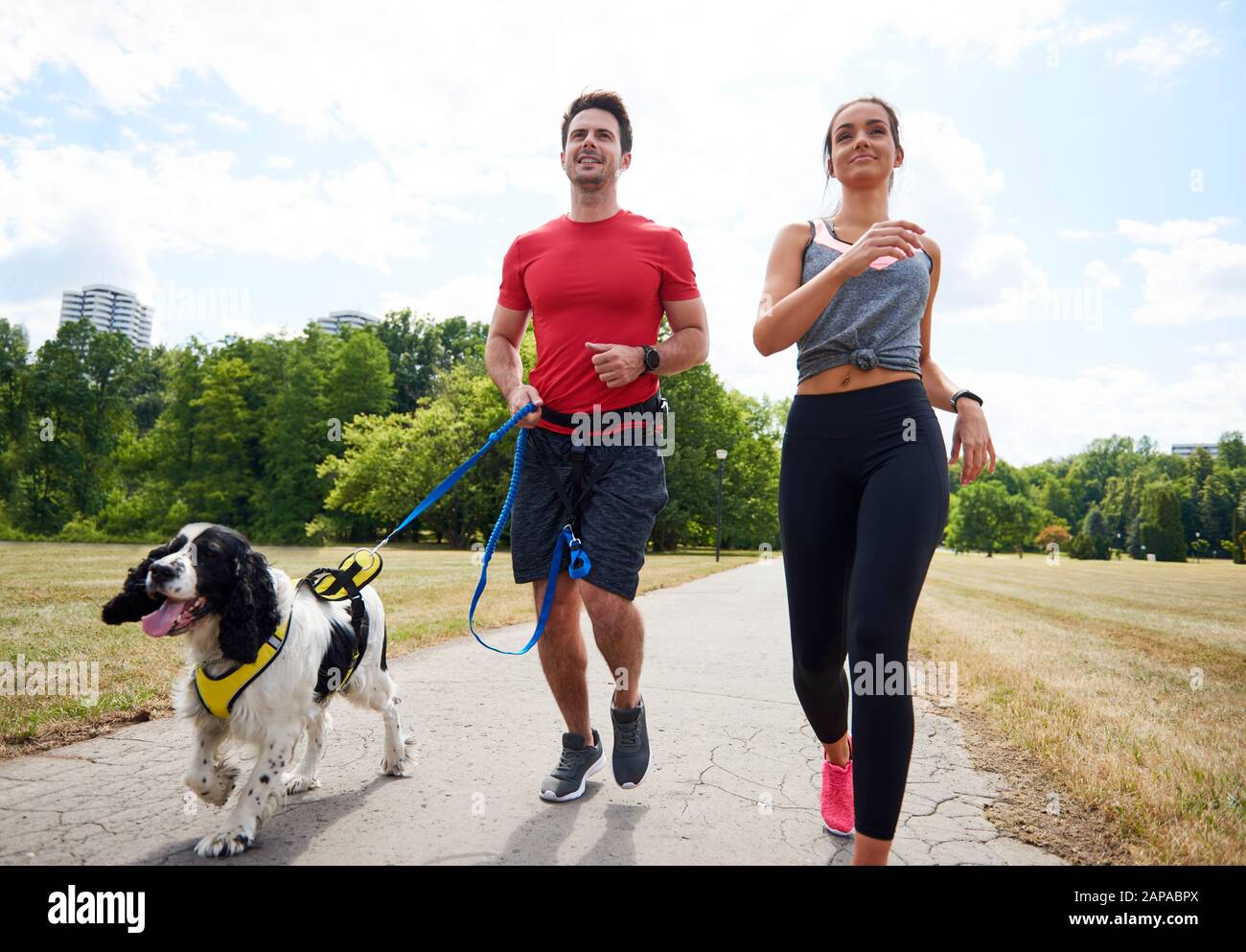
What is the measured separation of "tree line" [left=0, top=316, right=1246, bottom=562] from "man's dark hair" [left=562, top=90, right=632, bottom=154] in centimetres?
3216

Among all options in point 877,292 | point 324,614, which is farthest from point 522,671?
point 877,292

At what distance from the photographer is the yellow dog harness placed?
117 inches

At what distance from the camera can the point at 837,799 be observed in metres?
3.12

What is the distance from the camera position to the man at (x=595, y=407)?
3.40m

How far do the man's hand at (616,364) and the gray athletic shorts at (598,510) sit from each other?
34 cm

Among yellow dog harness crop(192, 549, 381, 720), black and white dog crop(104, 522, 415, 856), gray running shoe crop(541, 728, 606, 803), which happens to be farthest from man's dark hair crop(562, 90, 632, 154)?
gray running shoe crop(541, 728, 606, 803)

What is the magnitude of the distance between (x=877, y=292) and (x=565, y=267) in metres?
1.36

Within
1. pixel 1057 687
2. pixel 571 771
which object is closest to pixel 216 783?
pixel 571 771

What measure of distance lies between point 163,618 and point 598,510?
1717 mm

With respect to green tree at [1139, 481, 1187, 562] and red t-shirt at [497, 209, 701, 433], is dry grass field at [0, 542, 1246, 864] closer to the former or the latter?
red t-shirt at [497, 209, 701, 433]

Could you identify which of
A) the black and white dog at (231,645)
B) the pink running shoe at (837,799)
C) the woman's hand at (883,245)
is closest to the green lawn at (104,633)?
the black and white dog at (231,645)
